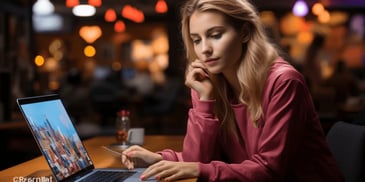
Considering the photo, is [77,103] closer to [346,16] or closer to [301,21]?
[301,21]

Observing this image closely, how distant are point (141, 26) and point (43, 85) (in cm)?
679

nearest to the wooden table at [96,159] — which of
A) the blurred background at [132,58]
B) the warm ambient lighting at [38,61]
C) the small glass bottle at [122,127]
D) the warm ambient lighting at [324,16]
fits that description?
the small glass bottle at [122,127]

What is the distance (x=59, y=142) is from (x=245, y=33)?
2.57 feet

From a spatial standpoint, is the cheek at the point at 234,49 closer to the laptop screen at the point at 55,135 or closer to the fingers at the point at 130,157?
the fingers at the point at 130,157

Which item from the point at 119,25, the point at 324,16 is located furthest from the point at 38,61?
the point at 324,16

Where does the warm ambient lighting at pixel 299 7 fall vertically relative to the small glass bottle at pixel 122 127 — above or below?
above

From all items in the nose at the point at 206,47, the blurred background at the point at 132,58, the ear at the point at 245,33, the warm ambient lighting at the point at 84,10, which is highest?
the warm ambient lighting at the point at 84,10

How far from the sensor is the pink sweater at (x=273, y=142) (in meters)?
2.08

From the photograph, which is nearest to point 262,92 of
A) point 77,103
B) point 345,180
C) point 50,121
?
point 345,180

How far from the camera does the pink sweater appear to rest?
6.82 ft

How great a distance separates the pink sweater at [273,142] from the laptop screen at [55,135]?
1.32ft

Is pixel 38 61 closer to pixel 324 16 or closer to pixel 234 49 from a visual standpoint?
pixel 324 16

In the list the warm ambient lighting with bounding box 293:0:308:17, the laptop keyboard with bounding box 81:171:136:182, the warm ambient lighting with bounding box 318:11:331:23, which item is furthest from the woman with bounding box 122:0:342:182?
the warm ambient lighting with bounding box 318:11:331:23

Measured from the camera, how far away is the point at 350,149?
2328mm
